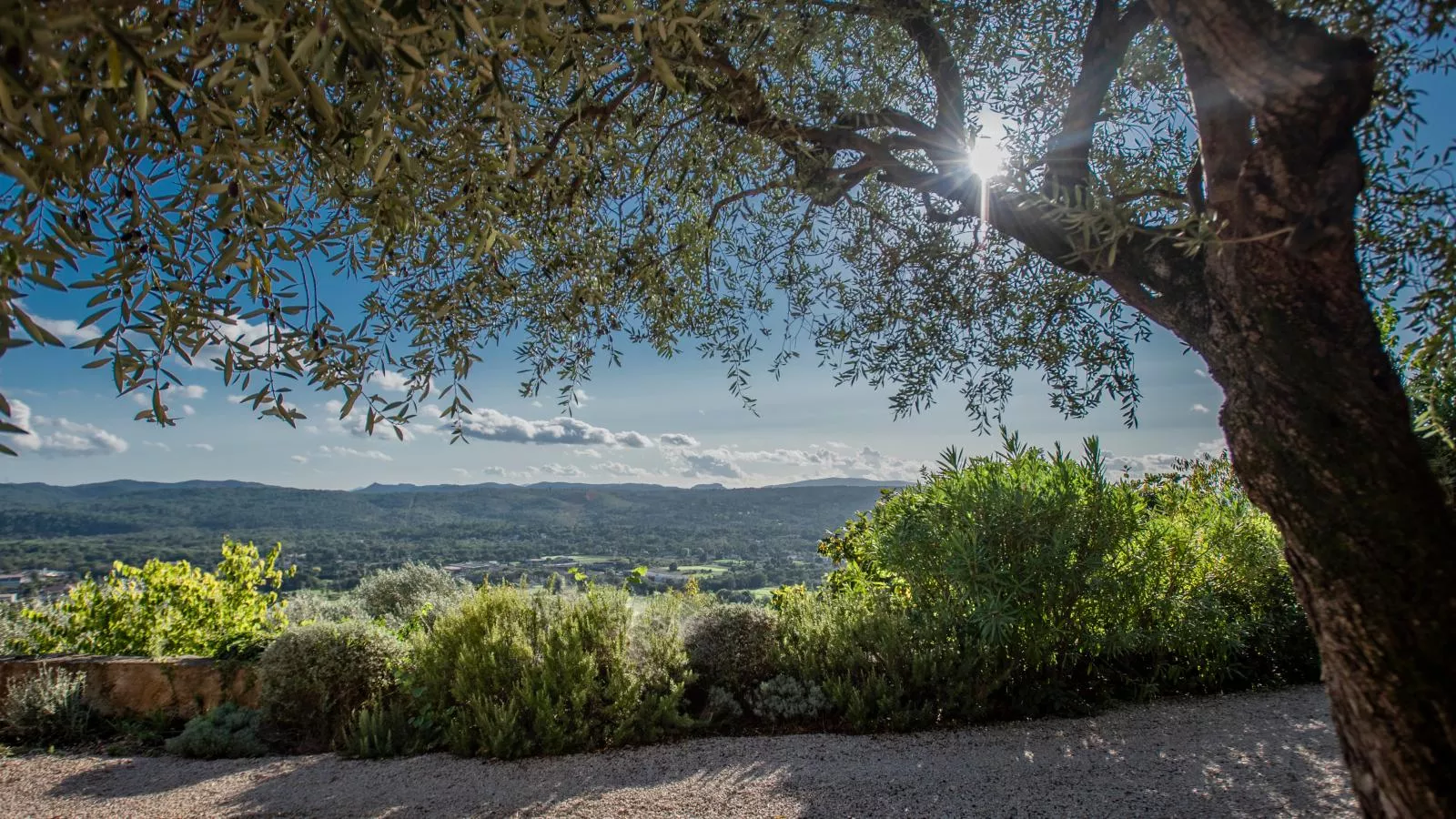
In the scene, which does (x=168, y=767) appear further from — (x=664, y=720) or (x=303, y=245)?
(x=303, y=245)

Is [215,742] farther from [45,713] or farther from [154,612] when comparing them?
[154,612]

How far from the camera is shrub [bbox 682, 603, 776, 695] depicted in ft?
23.5

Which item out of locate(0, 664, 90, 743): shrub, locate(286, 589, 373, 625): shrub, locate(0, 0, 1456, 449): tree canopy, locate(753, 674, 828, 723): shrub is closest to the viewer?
locate(0, 0, 1456, 449): tree canopy

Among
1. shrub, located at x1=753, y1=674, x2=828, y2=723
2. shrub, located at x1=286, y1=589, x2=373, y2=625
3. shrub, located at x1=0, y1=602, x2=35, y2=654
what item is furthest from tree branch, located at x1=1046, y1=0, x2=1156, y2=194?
shrub, located at x1=0, y1=602, x2=35, y2=654

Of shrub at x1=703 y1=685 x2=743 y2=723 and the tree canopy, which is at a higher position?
the tree canopy

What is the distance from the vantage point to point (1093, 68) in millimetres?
4184

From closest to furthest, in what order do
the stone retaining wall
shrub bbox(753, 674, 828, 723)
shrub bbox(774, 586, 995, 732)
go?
shrub bbox(774, 586, 995, 732)
shrub bbox(753, 674, 828, 723)
the stone retaining wall

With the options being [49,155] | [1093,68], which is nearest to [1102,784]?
[1093,68]

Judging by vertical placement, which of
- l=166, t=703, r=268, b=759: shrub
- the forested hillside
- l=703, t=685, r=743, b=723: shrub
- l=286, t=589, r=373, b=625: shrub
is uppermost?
the forested hillside

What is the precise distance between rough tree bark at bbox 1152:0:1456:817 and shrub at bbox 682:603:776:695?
17.5 ft

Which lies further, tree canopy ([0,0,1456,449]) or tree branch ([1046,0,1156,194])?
tree branch ([1046,0,1156,194])

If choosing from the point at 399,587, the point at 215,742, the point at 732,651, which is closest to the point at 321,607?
the point at 399,587

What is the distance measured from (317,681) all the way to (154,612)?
12.5ft

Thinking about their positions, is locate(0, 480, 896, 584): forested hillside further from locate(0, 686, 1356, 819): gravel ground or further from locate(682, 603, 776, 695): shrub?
locate(682, 603, 776, 695): shrub
